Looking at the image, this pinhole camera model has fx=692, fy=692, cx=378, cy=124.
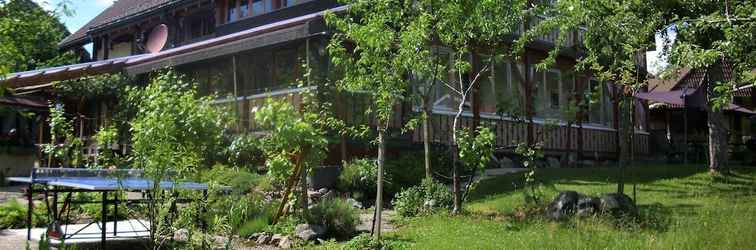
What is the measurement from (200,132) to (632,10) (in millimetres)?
6349

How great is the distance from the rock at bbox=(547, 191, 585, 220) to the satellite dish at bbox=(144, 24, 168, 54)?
55.4 ft

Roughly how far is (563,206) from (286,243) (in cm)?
379

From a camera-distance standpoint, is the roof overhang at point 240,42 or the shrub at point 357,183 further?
the roof overhang at point 240,42

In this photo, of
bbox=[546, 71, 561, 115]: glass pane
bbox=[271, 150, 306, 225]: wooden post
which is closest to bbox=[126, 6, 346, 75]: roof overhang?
bbox=[271, 150, 306, 225]: wooden post

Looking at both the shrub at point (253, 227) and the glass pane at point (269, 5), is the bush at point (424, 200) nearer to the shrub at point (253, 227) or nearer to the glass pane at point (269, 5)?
the shrub at point (253, 227)

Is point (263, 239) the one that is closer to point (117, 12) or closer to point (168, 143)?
point (168, 143)

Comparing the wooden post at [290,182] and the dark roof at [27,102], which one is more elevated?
the dark roof at [27,102]

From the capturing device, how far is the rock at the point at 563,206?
368 inches

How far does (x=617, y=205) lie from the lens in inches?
364

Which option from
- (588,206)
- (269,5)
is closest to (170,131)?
(588,206)

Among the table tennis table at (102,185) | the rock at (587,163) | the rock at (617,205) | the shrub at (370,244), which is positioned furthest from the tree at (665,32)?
the rock at (587,163)

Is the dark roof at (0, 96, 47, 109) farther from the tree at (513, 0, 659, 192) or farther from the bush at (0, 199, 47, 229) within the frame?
the tree at (513, 0, 659, 192)

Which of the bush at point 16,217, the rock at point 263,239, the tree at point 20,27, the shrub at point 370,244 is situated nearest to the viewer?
the tree at point 20,27

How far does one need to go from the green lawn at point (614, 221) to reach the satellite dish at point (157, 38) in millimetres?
14051
